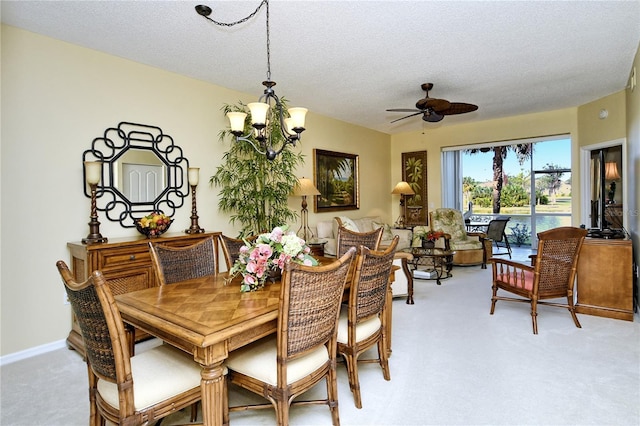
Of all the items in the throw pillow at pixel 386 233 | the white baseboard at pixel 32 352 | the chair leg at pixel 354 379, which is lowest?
the white baseboard at pixel 32 352

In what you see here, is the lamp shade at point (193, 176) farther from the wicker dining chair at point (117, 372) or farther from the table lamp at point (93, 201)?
the wicker dining chair at point (117, 372)

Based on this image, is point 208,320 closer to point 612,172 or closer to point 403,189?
point 612,172

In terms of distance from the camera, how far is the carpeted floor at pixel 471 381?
2.03 meters

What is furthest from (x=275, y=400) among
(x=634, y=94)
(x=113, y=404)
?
(x=634, y=94)

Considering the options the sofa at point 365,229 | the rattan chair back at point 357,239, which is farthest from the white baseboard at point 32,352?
the sofa at point 365,229

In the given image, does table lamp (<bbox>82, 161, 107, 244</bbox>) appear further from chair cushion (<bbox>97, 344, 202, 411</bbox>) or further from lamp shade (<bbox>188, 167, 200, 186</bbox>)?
chair cushion (<bbox>97, 344, 202, 411</bbox>)

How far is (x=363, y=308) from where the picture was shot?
2.08 metres

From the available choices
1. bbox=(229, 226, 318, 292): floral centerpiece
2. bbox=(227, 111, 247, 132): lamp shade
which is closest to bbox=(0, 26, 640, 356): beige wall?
bbox=(227, 111, 247, 132): lamp shade

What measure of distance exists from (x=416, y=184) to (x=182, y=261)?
5927 mm

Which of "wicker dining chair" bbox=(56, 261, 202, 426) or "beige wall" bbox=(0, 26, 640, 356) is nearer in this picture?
"wicker dining chair" bbox=(56, 261, 202, 426)

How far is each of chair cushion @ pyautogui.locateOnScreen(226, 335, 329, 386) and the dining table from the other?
0.15 meters

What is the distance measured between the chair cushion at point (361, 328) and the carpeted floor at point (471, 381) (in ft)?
1.32

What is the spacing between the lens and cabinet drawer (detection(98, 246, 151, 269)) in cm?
287

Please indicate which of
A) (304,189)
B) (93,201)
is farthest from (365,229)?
(93,201)
